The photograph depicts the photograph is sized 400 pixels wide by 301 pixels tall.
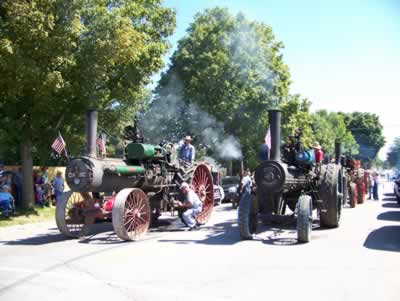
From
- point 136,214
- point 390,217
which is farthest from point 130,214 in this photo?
point 390,217

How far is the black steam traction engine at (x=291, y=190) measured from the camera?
8.94 m

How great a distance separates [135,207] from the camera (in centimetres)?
938

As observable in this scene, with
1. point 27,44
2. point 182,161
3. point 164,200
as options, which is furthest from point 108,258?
point 27,44

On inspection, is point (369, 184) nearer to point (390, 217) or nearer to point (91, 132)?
point (390, 217)

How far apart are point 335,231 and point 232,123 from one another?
17783 mm

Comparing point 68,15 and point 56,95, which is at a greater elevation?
point 68,15

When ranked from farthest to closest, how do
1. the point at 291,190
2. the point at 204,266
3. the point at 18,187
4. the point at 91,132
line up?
the point at 18,187 < the point at 291,190 < the point at 91,132 < the point at 204,266

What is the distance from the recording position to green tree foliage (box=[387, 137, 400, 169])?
122 m

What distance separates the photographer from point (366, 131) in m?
84.1

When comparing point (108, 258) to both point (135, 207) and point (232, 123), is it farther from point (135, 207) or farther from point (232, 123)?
point (232, 123)

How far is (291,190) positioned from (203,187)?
114 inches

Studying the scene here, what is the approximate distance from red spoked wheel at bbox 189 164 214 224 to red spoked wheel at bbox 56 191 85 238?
2.99 m

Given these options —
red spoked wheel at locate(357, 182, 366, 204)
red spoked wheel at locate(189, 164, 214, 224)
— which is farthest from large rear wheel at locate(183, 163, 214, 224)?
red spoked wheel at locate(357, 182, 366, 204)

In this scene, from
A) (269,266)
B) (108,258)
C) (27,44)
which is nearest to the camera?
(269,266)
